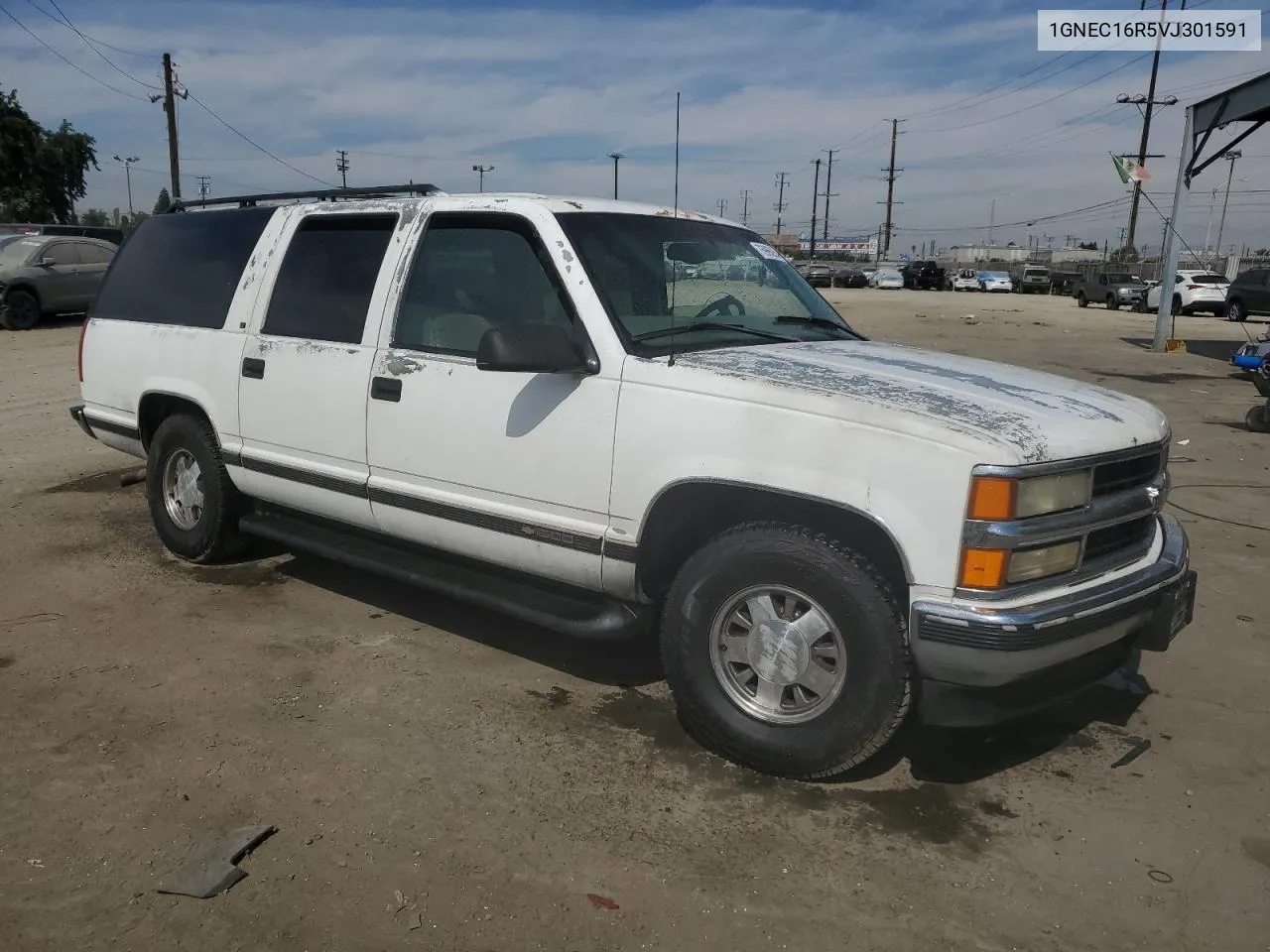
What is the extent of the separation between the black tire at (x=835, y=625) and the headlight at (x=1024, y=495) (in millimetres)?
421

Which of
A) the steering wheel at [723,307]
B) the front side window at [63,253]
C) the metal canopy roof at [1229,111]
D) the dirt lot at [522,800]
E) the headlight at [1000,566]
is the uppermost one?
the metal canopy roof at [1229,111]

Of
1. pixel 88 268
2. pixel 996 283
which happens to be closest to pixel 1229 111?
pixel 88 268

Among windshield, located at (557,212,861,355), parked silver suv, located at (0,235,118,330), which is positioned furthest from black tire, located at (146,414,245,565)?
parked silver suv, located at (0,235,118,330)

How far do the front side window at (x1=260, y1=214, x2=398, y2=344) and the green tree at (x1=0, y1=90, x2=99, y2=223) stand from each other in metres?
40.6

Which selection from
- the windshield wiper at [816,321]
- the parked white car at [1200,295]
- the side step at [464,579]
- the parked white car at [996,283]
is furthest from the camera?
the parked white car at [996,283]

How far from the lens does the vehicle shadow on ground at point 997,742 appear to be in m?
3.47

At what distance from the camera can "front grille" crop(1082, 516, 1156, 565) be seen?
124 inches

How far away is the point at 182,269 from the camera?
17.5 feet

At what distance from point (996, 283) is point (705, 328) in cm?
5571

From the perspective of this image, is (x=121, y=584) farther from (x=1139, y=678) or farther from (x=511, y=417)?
(x=1139, y=678)

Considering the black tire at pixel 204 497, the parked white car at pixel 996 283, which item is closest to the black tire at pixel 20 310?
the black tire at pixel 204 497

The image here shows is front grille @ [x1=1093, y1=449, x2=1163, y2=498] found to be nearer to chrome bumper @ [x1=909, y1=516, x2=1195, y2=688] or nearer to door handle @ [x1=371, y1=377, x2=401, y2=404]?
chrome bumper @ [x1=909, y1=516, x2=1195, y2=688]

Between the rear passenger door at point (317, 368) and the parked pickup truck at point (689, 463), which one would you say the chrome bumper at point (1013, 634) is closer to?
the parked pickup truck at point (689, 463)

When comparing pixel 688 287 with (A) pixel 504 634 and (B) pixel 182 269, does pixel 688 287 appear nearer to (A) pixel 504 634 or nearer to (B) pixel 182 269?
(A) pixel 504 634
